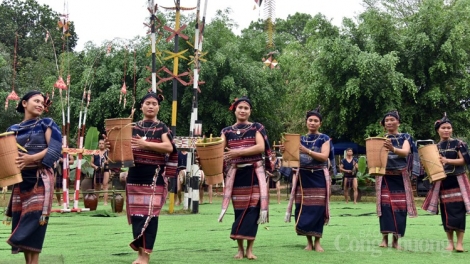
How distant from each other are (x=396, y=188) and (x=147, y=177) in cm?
317

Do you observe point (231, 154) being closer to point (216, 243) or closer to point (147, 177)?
point (147, 177)

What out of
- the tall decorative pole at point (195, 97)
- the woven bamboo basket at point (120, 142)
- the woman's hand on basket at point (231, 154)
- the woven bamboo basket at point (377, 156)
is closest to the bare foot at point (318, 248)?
the woven bamboo basket at point (377, 156)

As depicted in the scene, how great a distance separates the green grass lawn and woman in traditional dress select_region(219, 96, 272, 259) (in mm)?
416

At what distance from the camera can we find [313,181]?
7.98 meters

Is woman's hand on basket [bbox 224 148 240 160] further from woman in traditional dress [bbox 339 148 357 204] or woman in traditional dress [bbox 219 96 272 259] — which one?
woman in traditional dress [bbox 339 148 357 204]

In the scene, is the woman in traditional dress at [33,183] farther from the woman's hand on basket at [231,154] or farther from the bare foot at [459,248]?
the bare foot at [459,248]

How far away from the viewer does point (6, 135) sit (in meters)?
5.50

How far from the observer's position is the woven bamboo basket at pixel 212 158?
262 inches

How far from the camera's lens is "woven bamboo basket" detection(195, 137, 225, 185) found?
6.66m

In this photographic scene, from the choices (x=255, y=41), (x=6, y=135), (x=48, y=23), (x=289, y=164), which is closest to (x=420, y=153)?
(x=289, y=164)

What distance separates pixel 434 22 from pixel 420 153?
14.4 meters

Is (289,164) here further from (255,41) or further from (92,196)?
(255,41)

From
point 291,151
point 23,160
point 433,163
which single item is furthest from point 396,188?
point 23,160

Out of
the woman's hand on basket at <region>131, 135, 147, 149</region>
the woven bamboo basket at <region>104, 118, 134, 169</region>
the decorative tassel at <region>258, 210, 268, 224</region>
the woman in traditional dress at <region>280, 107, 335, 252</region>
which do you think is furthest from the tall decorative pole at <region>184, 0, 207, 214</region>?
the woven bamboo basket at <region>104, 118, 134, 169</region>
